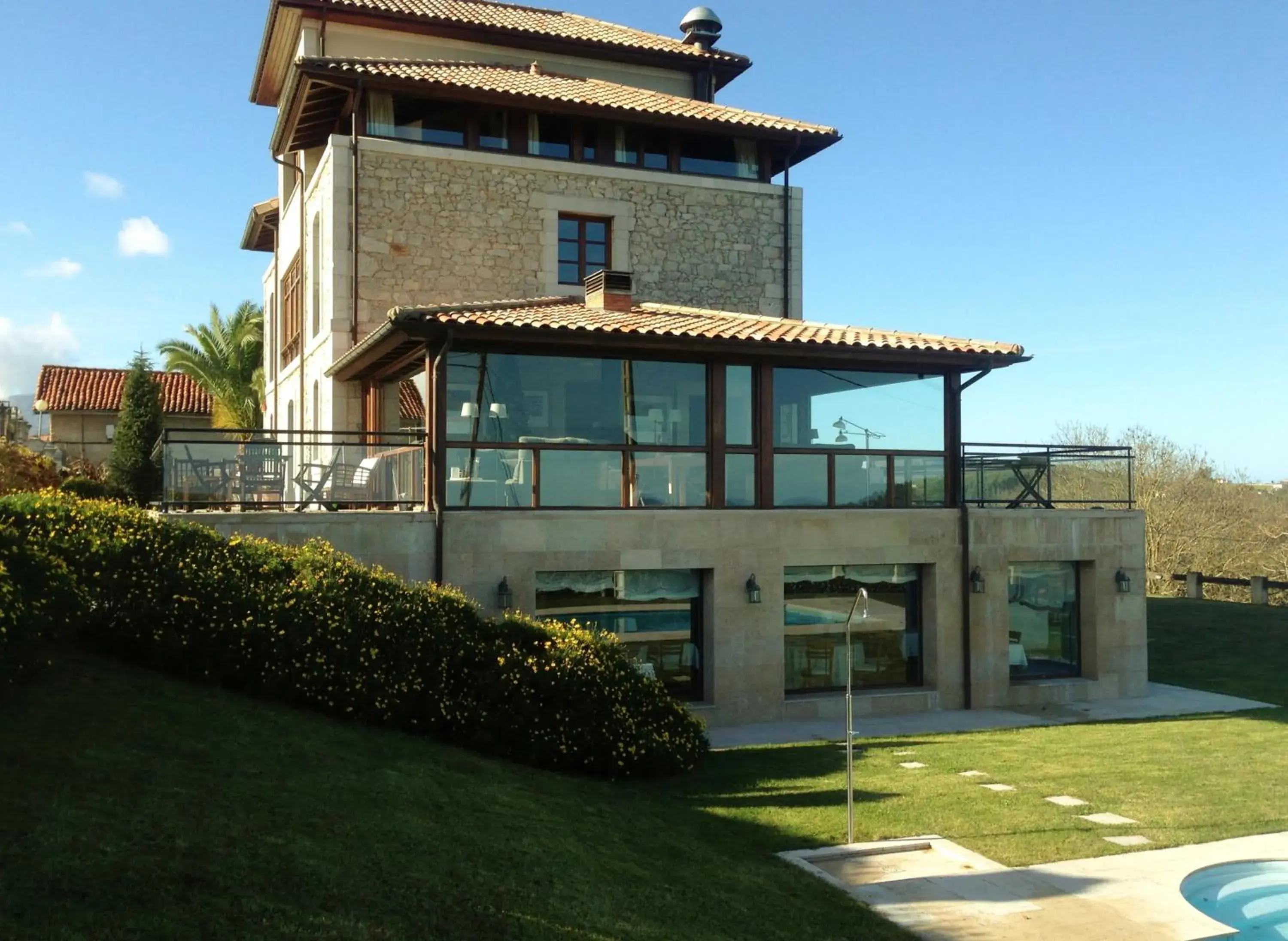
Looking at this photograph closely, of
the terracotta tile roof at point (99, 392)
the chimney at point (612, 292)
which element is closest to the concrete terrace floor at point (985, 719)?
the chimney at point (612, 292)

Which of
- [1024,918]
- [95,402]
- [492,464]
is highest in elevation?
[95,402]

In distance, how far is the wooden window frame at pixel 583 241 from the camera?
69.8 ft

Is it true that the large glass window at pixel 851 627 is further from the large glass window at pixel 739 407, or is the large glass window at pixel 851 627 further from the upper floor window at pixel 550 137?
the upper floor window at pixel 550 137

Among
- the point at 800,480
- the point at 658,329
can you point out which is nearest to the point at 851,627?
the point at 800,480

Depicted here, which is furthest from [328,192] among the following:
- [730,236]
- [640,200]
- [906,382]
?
[906,382]

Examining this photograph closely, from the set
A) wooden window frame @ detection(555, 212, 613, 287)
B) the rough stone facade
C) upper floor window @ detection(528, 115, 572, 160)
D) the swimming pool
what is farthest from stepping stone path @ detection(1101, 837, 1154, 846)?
upper floor window @ detection(528, 115, 572, 160)

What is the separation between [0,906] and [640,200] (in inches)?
719

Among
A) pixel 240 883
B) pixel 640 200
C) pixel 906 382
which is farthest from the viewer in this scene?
pixel 640 200

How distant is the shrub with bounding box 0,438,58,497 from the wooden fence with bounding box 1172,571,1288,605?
29.6 metres

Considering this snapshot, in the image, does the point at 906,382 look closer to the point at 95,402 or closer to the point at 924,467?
→ the point at 924,467

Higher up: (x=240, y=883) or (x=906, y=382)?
(x=906, y=382)

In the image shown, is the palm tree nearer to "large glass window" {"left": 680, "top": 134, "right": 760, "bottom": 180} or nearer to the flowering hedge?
"large glass window" {"left": 680, "top": 134, "right": 760, "bottom": 180}

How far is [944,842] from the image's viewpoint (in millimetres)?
9328

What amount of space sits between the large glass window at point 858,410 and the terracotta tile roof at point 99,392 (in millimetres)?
31549
